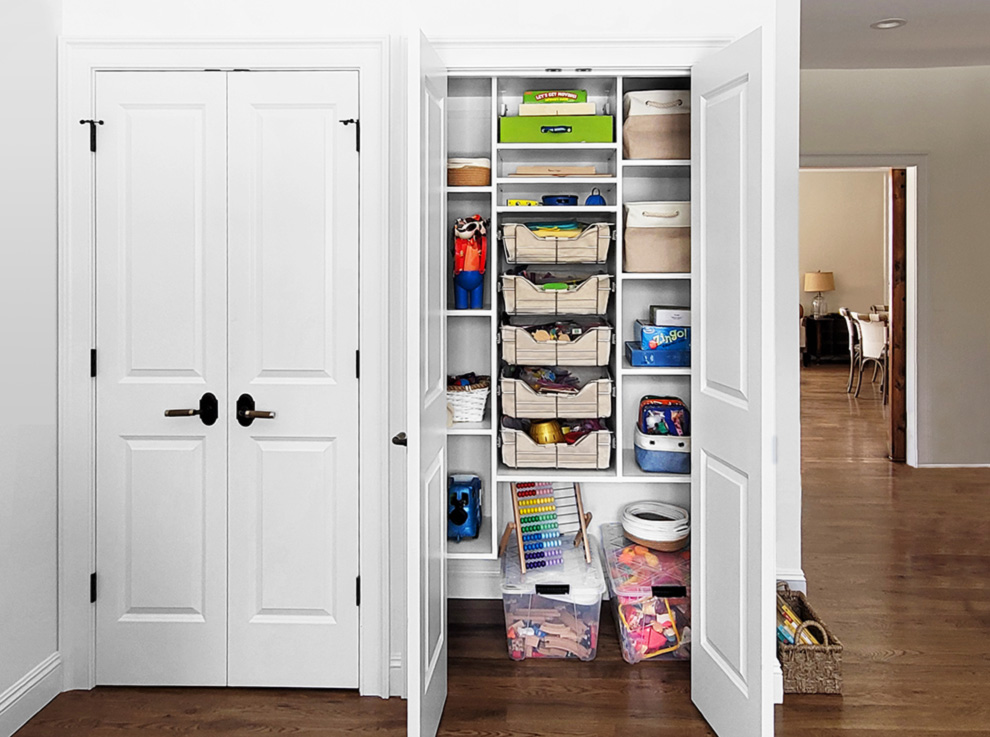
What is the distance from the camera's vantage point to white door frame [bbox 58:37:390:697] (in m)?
2.82

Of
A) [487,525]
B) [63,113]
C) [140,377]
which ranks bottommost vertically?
[487,525]

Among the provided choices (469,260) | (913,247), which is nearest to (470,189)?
(469,260)

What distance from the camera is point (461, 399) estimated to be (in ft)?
10.9

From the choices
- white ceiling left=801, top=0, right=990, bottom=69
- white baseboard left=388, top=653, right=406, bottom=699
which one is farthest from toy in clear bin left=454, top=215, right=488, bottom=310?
white ceiling left=801, top=0, right=990, bottom=69

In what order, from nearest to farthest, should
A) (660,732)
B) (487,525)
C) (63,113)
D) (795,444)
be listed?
(660,732), (63,113), (795,444), (487,525)

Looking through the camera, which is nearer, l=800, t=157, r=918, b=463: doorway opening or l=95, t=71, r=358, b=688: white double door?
l=95, t=71, r=358, b=688: white double door

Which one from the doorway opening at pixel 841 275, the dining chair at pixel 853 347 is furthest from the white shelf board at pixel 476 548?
the dining chair at pixel 853 347

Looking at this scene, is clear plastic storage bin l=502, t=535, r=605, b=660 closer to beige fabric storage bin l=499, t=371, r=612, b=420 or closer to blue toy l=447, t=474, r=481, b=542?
blue toy l=447, t=474, r=481, b=542

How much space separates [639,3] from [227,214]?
58.5 inches

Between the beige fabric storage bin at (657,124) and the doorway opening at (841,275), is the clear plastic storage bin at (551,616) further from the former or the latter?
the doorway opening at (841,275)

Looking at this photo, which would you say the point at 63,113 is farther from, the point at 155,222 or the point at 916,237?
the point at 916,237

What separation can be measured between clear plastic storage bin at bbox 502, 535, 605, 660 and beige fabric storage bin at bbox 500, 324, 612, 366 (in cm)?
75

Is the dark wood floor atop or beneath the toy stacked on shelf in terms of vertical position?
beneath

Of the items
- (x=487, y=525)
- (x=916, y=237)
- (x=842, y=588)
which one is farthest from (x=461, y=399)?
(x=916, y=237)
